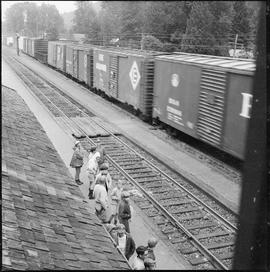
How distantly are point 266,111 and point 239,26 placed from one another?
1.63 feet

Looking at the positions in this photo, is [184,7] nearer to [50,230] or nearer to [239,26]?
[239,26]

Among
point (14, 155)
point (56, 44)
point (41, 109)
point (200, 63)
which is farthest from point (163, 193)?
point (56, 44)

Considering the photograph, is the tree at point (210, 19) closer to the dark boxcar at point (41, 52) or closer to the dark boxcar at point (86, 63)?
the dark boxcar at point (86, 63)

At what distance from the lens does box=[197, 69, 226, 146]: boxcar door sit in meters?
11.0

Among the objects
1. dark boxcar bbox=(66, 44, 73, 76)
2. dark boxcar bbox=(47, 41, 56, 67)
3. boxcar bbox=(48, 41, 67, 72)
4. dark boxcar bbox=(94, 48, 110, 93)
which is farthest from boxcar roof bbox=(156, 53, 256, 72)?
dark boxcar bbox=(47, 41, 56, 67)

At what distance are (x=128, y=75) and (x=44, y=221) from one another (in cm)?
1542

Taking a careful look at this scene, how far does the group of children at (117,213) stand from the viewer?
5992 mm

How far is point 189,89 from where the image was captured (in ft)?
42.3

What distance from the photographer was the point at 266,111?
1.05 metres

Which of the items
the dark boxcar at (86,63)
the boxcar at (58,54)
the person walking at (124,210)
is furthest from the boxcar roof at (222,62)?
the boxcar at (58,54)

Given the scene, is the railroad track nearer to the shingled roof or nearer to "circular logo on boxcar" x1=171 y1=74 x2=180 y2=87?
"circular logo on boxcar" x1=171 y1=74 x2=180 y2=87

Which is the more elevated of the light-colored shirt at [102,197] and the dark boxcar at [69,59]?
the dark boxcar at [69,59]

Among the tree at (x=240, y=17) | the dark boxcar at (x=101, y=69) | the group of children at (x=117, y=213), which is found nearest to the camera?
the tree at (x=240, y=17)

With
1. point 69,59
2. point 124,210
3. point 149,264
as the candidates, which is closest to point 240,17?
point 149,264
